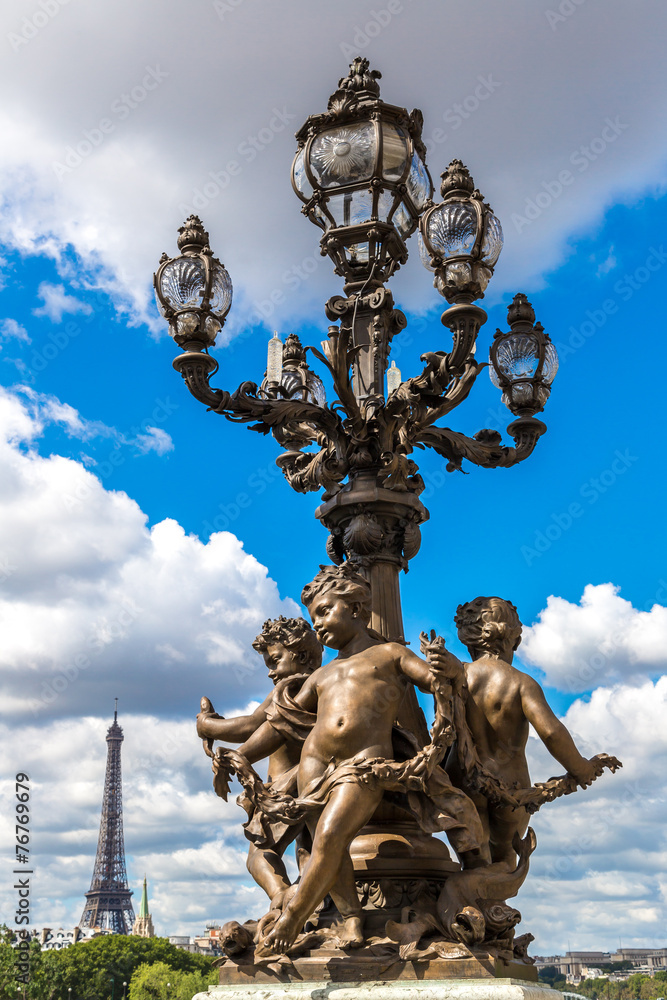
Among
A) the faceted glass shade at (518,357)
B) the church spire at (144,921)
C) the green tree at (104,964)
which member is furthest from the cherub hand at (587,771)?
the church spire at (144,921)

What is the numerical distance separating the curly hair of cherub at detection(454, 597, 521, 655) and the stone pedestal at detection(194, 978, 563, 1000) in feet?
6.98

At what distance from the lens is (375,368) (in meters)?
8.27

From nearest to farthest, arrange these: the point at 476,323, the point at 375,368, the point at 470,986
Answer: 1. the point at 470,986
2. the point at 476,323
3. the point at 375,368

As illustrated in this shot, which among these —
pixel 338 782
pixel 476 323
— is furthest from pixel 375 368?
pixel 338 782

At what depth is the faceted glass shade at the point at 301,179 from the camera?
843 cm

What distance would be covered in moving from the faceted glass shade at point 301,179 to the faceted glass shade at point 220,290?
2.99 ft

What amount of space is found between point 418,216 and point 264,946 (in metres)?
5.59

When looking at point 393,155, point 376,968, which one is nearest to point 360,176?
point 393,155

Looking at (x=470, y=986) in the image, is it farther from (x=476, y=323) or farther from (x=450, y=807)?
(x=476, y=323)

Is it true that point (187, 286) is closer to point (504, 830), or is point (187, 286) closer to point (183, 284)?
point (183, 284)

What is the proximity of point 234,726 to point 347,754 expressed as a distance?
48.2 inches

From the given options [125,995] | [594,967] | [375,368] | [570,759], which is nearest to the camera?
[570,759]

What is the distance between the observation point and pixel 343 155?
824 cm

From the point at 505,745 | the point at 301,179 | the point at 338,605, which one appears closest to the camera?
the point at 338,605
